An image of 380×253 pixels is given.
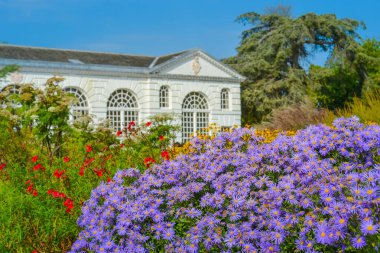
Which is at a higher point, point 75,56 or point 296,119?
point 75,56

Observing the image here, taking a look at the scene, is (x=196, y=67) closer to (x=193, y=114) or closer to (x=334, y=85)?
(x=193, y=114)

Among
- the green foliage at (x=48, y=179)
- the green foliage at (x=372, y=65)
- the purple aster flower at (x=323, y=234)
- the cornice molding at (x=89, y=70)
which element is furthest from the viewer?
the green foliage at (x=372, y=65)

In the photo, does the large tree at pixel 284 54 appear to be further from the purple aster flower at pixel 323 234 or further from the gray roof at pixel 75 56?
the purple aster flower at pixel 323 234

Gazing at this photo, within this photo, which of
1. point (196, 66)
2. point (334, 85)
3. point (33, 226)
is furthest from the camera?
point (334, 85)

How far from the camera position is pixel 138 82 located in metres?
27.0

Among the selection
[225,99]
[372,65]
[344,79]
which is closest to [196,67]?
[225,99]

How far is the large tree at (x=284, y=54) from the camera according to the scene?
30.2m

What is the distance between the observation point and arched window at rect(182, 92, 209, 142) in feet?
94.0

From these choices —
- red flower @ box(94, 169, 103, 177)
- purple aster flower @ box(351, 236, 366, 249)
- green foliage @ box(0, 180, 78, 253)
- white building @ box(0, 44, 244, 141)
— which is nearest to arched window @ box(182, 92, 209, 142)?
white building @ box(0, 44, 244, 141)

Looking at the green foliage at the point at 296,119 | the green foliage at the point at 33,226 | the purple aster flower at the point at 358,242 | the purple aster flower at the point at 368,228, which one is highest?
the green foliage at the point at 296,119

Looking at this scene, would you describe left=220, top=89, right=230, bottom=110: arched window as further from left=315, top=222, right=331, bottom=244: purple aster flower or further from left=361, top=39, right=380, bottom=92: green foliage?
left=315, top=222, right=331, bottom=244: purple aster flower

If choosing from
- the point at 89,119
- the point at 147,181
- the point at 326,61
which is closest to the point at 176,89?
the point at 326,61

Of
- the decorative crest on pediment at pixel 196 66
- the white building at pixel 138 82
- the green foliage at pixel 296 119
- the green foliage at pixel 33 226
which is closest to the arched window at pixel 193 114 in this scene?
the white building at pixel 138 82

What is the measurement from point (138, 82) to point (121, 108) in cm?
174
